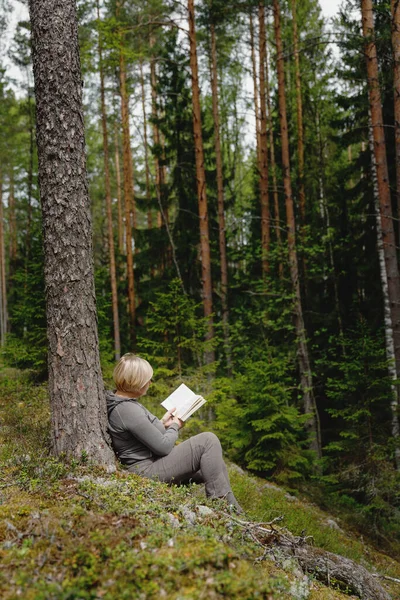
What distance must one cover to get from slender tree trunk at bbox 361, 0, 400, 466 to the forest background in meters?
0.04

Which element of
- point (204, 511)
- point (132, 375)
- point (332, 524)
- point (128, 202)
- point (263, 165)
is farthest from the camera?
point (128, 202)

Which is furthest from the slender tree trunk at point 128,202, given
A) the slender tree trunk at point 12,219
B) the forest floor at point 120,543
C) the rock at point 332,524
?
the slender tree trunk at point 12,219

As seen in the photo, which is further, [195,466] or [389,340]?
[389,340]

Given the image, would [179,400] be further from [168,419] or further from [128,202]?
[128,202]

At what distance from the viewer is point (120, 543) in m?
2.27

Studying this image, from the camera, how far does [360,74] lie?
1130cm

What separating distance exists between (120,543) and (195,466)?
1.63 m

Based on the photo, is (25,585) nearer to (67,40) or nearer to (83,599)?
(83,599)

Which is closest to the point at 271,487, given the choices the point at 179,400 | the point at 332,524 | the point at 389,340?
the point at 332,524

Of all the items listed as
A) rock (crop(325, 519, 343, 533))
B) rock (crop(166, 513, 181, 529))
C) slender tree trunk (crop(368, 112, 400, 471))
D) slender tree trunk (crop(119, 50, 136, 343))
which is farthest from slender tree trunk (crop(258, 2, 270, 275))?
rock (crop(166, 513, 181, 529))

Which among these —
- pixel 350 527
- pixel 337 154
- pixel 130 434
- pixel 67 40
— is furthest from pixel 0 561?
pixel 337 154

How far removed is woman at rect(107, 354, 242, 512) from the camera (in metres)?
3.79

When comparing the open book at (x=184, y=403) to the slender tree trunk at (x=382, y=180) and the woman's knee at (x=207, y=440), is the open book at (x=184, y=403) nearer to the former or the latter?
the woman's knee at (x=207, y=440)

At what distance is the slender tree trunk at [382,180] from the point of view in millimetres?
9039
